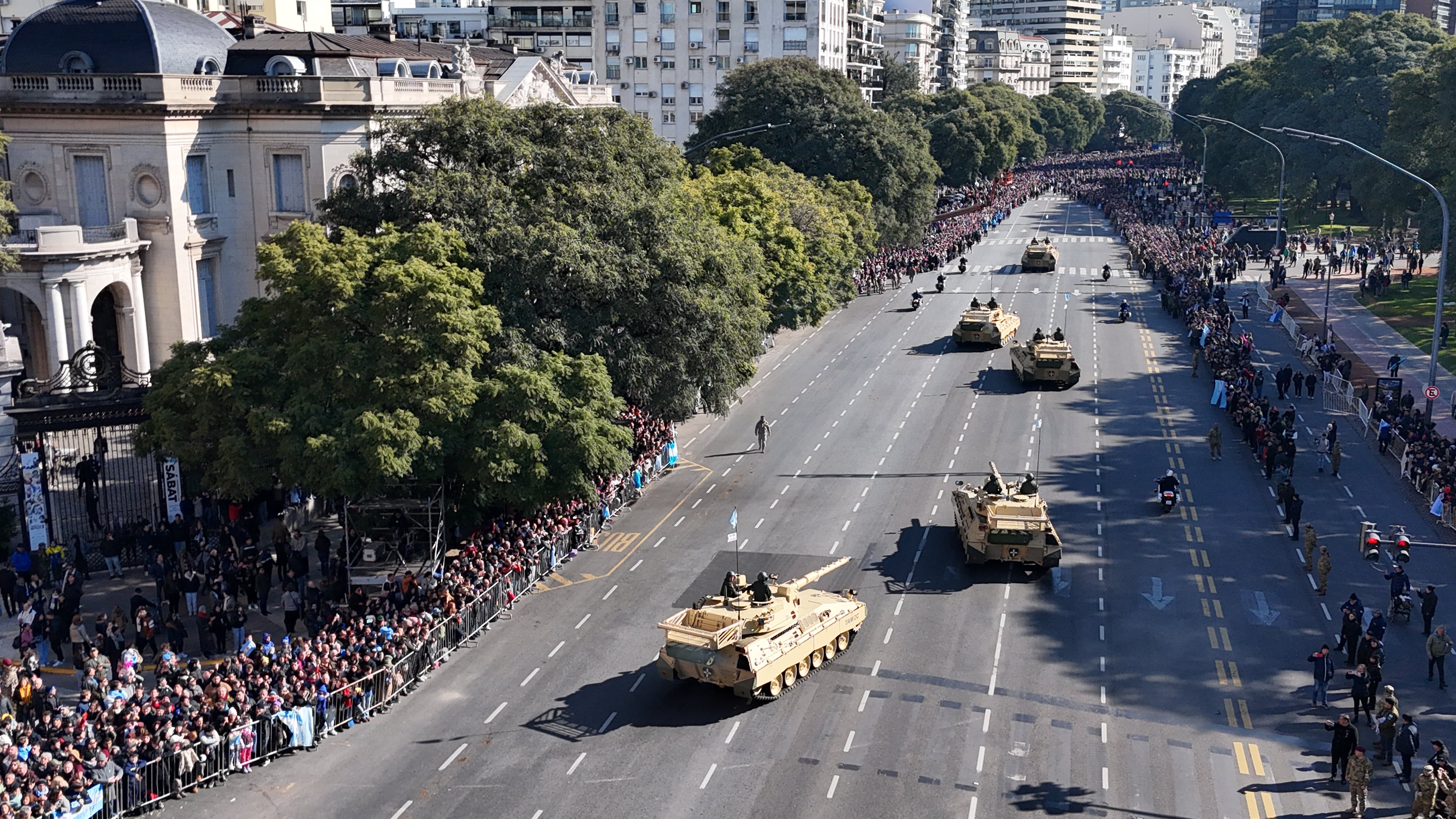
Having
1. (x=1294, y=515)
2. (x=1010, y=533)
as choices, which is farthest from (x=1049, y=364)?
Result: (x=1010, y=533)

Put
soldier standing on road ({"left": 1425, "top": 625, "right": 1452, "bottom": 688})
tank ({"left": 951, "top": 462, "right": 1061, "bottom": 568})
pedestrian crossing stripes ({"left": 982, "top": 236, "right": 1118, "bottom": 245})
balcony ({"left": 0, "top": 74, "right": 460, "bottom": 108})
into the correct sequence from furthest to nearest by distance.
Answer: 1. pedestrian crossing stripes ({"left": 982, "top": 236, "right": 1118, "bottom": 245})
2. balcony ({"left": 0, "top": 74, "right": 460, "bottom": 108})
3. tank ({"left": 951, "top": 462, "right": 1061, "bottom": 568})
4. soldier standing on road ({"left": 1425, "top": 625, "right": 1452, "bottom": 688})

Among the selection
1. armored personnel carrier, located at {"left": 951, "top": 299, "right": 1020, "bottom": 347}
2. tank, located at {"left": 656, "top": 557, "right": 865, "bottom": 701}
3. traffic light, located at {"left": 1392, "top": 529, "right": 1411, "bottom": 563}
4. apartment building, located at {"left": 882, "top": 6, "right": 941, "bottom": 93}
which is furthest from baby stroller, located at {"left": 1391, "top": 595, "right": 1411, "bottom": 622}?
apartment building, located at {"left": 882, "top": 6, "right": 941, "bottom": 93}

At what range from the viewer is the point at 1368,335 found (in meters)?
71.9

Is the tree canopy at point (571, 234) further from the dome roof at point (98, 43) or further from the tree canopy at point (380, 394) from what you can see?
the dome roof at point (98, 43)

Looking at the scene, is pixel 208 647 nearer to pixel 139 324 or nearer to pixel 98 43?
pixel 139 324

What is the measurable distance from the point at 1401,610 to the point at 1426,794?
1109 centimetres

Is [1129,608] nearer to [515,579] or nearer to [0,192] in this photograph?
[515,579]

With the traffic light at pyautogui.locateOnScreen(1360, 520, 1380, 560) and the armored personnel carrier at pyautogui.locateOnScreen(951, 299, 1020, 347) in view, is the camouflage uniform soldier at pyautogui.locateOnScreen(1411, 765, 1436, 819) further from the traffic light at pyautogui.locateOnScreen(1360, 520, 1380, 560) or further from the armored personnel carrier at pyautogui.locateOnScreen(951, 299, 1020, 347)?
the armored personnel carrier at pyautogui.locateOnScreen(951, 299, 1020, 347)

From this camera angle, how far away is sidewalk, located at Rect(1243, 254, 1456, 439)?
5853cm

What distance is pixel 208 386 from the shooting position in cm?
3566

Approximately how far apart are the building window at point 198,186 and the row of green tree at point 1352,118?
54447 millimetres

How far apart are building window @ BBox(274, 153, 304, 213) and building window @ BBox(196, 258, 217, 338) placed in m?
3.61

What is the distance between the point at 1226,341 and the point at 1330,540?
25525 mm

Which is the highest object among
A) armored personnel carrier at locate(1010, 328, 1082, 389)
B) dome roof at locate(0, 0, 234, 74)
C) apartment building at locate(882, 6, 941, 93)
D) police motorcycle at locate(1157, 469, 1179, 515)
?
apartment building at locate(882, 6, 941, 93)
